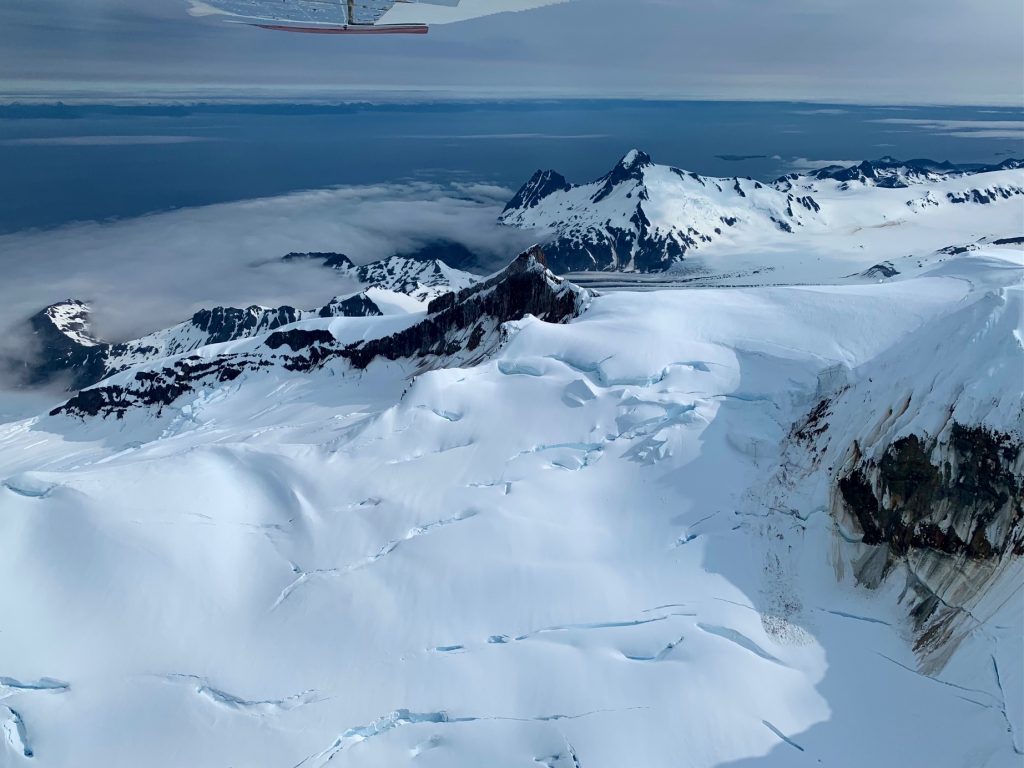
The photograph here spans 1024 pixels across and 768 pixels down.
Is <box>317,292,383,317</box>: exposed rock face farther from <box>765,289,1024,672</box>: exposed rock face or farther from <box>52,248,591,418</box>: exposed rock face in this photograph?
<box>765,289,1024,672</box>: exposed rock face

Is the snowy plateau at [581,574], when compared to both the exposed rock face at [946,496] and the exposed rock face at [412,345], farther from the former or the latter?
the exposed rock face at [412,345]

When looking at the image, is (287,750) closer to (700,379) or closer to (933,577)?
(933,577)

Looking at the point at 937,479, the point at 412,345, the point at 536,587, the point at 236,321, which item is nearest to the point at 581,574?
the point at 536,587

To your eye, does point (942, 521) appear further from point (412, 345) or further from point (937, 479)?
point (412, 345)

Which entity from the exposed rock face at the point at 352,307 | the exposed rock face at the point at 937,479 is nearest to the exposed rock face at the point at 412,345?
the exposed rock face at the point at 937,479

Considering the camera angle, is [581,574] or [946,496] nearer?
[946,496]

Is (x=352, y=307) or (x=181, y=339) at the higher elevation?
(x=352, y=307)

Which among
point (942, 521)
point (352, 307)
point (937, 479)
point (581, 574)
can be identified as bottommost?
point (352, 307)

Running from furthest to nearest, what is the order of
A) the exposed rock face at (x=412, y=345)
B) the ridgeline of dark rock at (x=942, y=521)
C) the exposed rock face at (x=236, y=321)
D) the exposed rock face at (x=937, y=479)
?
the exposed rock face at (x=236, y=321)
the exposed rock face at (x=412, y=345)
the exposed rock face at (x=937, y=479)
the ridgeline of dark rock at (x=942, y=521)

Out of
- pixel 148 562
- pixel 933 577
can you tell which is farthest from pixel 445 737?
pixel 933 577
